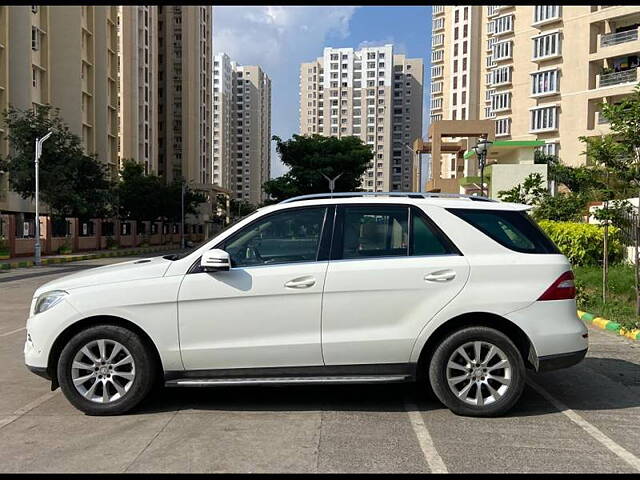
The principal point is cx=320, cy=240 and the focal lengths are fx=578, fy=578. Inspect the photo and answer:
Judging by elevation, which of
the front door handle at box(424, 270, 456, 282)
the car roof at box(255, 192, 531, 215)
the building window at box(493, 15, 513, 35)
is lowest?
the front door handle at box(424, 270, 456, 282)

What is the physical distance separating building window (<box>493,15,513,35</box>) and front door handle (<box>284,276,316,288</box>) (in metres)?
64.5

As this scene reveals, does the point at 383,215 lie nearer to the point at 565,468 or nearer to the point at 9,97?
the point at 565,468

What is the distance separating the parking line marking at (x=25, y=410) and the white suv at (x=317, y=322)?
493mm

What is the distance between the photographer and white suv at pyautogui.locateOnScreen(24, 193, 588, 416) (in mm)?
5023

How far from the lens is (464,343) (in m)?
5.07

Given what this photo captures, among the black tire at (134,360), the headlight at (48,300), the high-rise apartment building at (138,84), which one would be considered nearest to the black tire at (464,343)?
the black tire at (134,360)

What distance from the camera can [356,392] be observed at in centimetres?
593

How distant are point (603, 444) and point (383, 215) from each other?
2.58 m

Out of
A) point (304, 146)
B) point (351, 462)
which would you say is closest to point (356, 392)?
point (351, 462)

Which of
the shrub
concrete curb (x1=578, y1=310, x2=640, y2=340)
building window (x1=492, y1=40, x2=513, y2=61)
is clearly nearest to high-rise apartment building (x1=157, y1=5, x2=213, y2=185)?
building window (x1=492, y1=40, x2=513, y2=61)

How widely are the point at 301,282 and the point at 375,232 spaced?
84 cm

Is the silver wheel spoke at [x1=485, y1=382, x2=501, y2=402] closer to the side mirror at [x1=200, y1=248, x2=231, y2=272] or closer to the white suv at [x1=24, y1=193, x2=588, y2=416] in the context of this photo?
the white suv at [x1=24, y1=193, x2=588, y2=416]

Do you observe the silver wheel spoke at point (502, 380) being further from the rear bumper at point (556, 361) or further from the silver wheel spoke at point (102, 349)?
the silver wheel spoke at point (102, 349)

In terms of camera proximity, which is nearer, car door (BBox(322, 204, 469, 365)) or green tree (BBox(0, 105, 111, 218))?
car door (BBox(322, 204, 469, 365))
